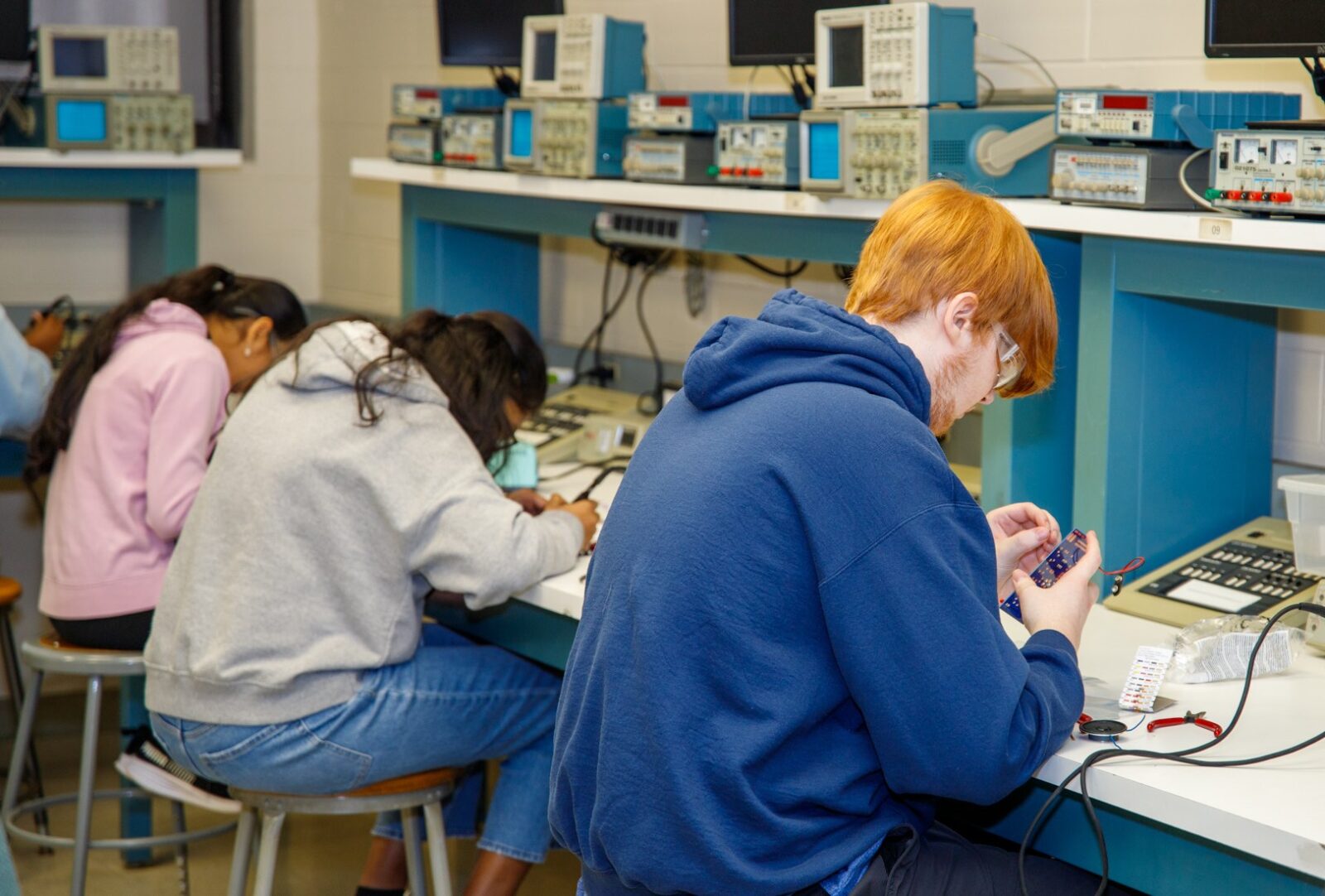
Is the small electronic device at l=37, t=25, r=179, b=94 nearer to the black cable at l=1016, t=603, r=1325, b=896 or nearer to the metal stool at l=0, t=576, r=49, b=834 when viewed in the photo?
the metal stool at l=0, t=576, r=49, b=834

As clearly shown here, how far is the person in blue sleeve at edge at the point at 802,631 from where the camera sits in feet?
4.15

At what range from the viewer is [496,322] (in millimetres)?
2432

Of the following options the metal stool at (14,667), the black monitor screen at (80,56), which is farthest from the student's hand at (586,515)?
the black monitor screen at (80,56)

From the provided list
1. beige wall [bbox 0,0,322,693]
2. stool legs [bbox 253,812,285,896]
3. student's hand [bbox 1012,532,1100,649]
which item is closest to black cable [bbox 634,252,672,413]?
stool legs [bbox 253,812,285,896]

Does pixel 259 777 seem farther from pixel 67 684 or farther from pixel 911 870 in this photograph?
pixel 67 684

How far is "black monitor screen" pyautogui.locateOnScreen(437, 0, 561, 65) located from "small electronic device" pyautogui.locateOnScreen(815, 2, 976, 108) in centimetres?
105

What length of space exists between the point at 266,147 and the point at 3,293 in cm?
90

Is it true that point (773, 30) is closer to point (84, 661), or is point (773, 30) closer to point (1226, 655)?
point (1226, 655)

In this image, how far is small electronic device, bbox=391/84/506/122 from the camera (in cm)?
318

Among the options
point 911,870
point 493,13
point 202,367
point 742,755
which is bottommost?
point 911,870

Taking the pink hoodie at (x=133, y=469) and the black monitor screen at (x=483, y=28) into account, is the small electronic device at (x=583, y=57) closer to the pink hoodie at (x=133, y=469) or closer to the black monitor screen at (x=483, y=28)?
the black monitor screen at (x=483, y=28)

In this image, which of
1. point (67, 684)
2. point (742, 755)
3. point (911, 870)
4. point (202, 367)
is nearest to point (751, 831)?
point (742, 755)

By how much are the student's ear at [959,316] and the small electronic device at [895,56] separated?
839mm

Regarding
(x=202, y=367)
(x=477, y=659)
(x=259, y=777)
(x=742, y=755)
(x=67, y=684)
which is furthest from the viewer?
(x=67, y=684)
